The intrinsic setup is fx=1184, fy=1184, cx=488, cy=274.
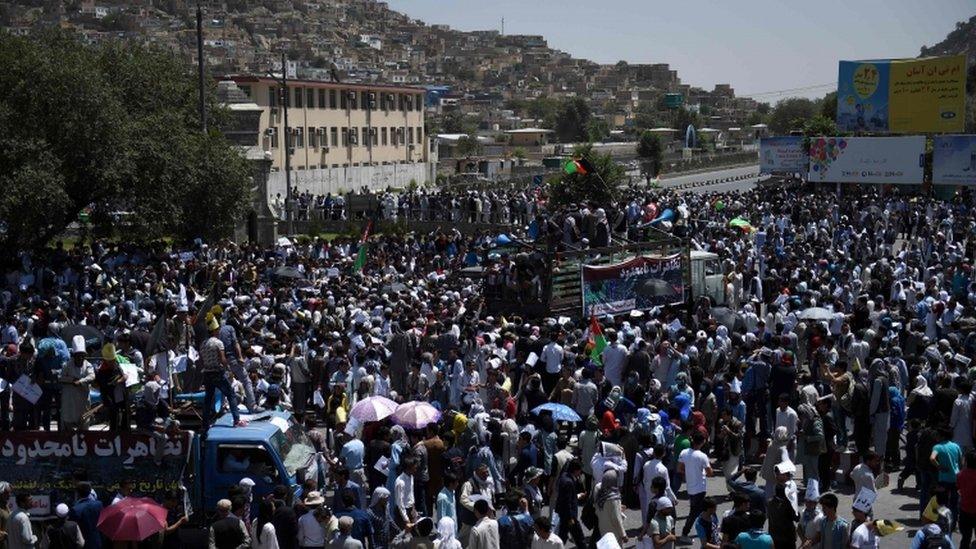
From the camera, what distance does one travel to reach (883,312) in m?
20.1

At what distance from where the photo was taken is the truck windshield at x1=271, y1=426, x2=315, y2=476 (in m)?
12.1

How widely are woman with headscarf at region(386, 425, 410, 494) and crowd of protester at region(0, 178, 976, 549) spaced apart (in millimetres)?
36

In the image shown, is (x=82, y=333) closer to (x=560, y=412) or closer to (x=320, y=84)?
(x=560, y=412)

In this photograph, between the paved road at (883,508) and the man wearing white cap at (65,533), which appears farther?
the paved road at (883,508)

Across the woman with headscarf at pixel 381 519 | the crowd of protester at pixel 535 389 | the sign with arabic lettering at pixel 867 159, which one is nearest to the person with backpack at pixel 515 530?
the crowd of protester at pixel 535 389

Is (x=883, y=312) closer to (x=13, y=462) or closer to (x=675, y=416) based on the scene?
(x=675, y=416)

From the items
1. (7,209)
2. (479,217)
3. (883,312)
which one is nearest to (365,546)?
(883,312)

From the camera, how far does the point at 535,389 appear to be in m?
15.6

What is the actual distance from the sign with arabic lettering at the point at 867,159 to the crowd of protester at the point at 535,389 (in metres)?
20.4

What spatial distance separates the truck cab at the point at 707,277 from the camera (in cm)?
2419

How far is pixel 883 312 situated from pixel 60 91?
18.3 m

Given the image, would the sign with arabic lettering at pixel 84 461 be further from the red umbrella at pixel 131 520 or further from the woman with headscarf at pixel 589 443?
the woman with headscarf at pixel 589 443

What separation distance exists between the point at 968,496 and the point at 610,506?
3442 millimetres

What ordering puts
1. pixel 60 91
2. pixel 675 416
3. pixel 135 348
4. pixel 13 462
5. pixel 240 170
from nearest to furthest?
pixel 13 462
pixel 675 416
pixel 135 348
pixel 60 91
pixel 240 170
